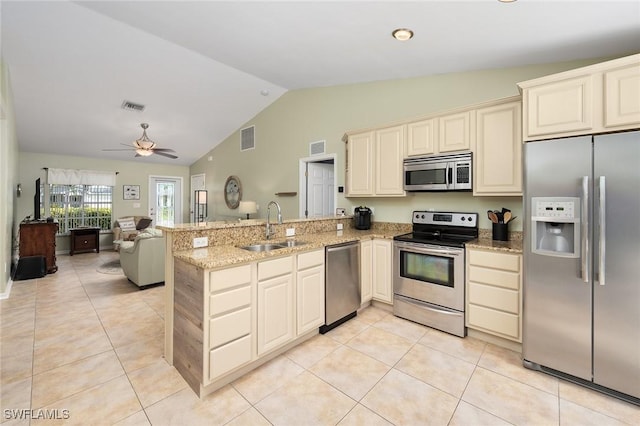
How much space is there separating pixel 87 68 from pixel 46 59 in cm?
41

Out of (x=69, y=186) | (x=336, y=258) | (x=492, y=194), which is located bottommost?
(x=336, y=258)

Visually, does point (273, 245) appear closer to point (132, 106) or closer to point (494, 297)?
point (494, 297)

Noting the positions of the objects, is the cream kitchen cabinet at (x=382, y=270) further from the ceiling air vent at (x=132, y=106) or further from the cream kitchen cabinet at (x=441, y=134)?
the ceiling air vent at (x=132, y=106)

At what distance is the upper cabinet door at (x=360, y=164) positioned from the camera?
376 cm

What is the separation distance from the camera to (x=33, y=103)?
4.67 meters

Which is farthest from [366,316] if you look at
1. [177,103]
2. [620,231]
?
[177,103]

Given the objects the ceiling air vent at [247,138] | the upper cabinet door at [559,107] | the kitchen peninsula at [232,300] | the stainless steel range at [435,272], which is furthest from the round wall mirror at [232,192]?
the upper cabinet door at [559,107]

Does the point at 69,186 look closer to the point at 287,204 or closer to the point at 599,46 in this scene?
the point at 287,204

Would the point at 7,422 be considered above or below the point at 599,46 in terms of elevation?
below

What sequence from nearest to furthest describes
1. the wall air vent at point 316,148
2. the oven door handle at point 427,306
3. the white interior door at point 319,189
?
the oven door handle at point 427,306, the wall air vent at point 316,148, the white interior door at point 319,189

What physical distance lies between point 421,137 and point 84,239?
7.94 meters

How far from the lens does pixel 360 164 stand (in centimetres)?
387

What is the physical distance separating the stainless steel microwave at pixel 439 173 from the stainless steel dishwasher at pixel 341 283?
103cm

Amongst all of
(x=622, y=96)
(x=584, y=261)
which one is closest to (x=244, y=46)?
(x=622, y=96)
